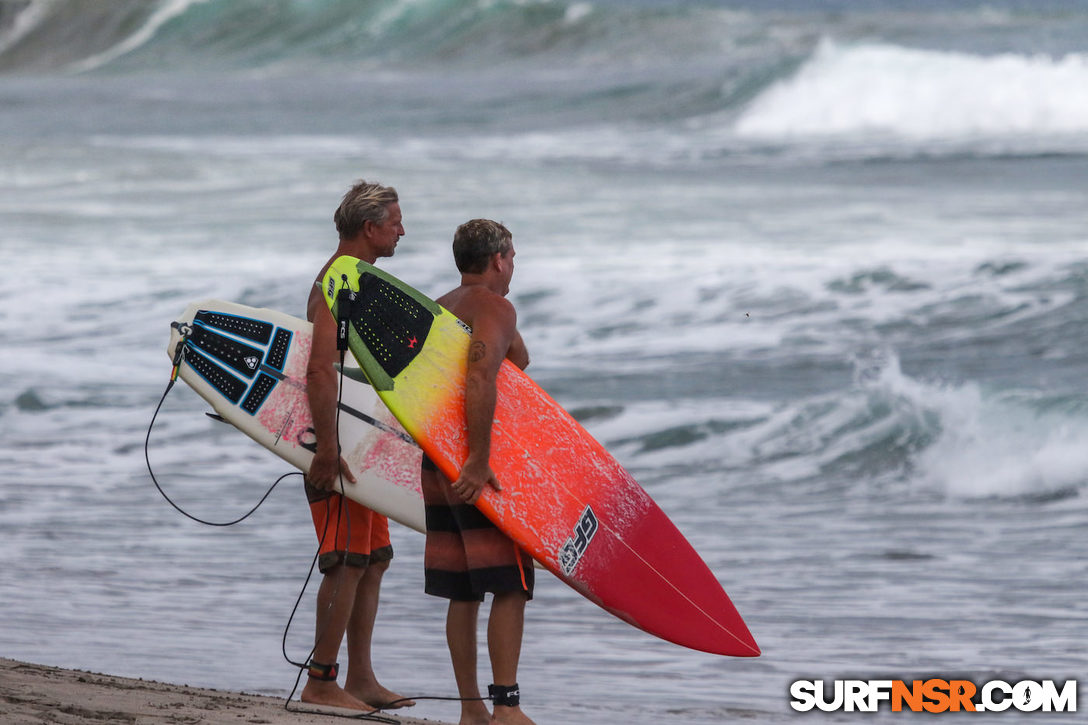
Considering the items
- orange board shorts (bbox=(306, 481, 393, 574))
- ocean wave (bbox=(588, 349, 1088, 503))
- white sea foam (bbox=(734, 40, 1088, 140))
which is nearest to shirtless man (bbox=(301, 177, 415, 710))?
orange board shorts (bbox=(306, 481, 393, 574))

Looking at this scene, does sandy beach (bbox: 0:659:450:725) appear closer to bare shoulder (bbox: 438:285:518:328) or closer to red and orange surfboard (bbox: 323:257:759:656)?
red and orange surfboard (bbox: 323:257:759:656)

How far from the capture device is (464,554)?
304cm

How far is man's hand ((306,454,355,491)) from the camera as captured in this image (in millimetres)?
3234

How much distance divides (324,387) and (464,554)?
0.48 meters

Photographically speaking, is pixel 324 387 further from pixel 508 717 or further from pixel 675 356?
pixel 675 356

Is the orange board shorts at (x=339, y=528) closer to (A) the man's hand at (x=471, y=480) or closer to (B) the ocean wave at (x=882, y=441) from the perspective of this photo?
(A) the man's hand at (x=471, y=480)

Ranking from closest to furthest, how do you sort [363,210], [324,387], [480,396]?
[480,396]
[324,387]
[363,210]

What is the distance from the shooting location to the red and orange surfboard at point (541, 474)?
309 centimetres

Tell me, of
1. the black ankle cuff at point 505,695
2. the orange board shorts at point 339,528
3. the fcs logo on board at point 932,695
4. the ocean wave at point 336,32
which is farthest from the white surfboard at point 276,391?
the ocean wave at point 336,32

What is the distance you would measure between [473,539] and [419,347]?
0.42 metres

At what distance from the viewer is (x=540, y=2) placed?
3888cm

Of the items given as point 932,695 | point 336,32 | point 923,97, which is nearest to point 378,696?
point 932,695

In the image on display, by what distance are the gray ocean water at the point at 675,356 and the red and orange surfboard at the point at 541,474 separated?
0.93 ft

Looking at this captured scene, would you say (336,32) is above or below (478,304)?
above
